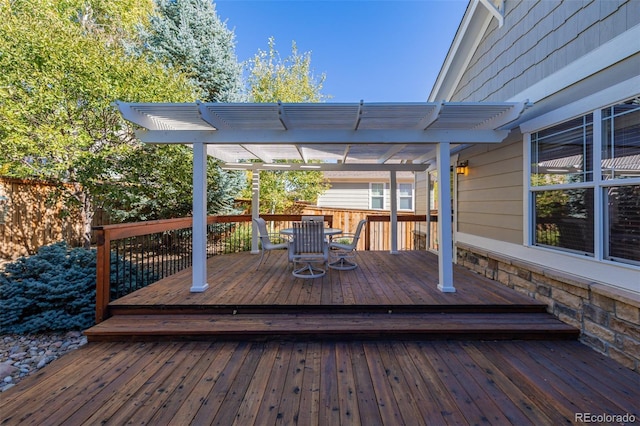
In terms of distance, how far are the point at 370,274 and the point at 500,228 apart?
211 centimetres

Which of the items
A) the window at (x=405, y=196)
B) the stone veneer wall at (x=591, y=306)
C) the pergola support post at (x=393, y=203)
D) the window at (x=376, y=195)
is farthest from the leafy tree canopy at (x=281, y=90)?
the stone veneer wall at (x=591, y=306)

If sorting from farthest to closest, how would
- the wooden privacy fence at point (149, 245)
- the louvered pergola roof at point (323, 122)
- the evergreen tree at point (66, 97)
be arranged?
the evergreen tree at point (66, 97) → the wooden privacy fence at point (149, 245) → the louvered pergola roof at point (323, 122)

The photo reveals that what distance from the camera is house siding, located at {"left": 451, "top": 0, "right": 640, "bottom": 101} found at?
2.59m

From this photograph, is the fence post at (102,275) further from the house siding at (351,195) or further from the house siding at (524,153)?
the house siding at (351,195)

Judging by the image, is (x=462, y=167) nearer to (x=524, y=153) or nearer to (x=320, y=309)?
(x=524, y=153)

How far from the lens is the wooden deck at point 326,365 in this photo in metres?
1.83

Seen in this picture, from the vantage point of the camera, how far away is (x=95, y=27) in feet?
31.4

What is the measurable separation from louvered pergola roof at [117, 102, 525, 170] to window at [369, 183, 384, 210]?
7.78 metres

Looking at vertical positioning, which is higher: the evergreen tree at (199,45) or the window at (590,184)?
the evergreen tree at (199,45)

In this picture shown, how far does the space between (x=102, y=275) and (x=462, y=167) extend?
19.4ft

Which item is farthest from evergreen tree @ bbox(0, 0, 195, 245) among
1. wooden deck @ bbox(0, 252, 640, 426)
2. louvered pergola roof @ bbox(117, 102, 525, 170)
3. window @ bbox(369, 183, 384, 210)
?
window @ bbox(369, 183, 384, 210)

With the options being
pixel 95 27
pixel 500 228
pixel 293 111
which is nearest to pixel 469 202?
pixel 500 228

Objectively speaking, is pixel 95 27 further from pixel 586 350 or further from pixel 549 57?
pixel 586 350

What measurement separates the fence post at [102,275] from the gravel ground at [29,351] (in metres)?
0.40
